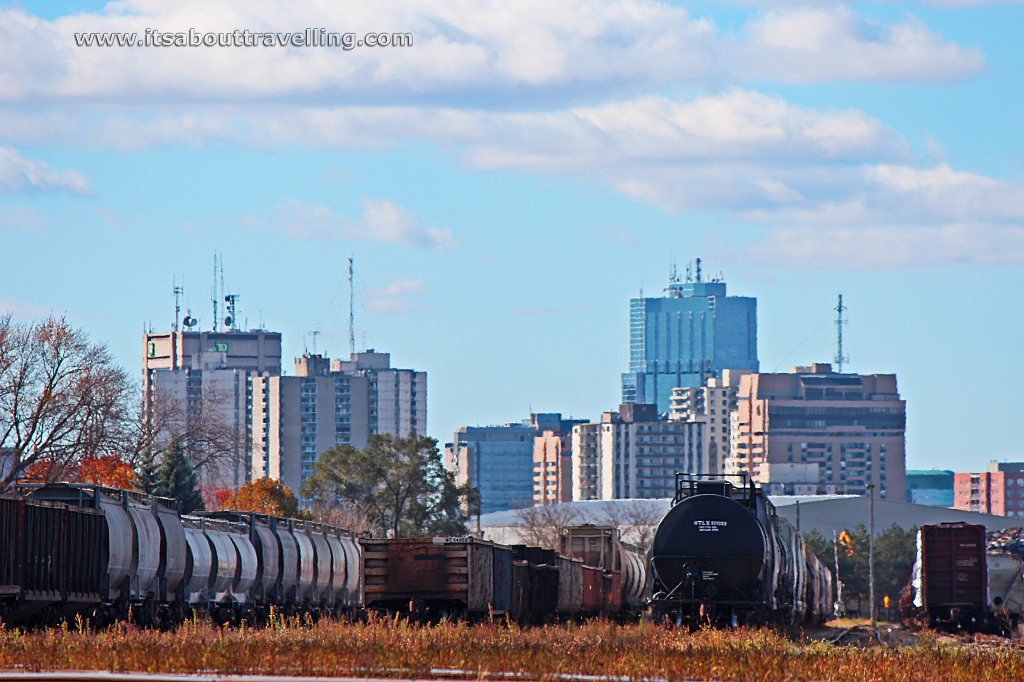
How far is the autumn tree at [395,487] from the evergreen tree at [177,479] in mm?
30686

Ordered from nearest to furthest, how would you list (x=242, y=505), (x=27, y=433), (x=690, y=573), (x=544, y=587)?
(x=690, y=573) < (x=544, y=587) < (x=27, y=433) < (x=242, y=505)

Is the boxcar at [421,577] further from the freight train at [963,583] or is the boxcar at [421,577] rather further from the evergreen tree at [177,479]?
the evergreen tree at [177,479]

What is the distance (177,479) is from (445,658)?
6848cm

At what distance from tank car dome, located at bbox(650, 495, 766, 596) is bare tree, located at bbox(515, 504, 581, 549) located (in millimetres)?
71197

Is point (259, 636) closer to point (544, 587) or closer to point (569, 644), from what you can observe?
point (569, 644)

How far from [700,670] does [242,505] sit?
82.0 m

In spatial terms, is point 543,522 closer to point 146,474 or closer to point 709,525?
point 146,474

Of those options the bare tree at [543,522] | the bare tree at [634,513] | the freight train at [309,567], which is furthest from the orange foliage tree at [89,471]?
the bare tree at [634,513]

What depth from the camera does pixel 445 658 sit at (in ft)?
71.8

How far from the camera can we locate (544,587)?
142 feet

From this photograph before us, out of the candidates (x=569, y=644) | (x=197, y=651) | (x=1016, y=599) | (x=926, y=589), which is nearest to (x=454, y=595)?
(x=569, y=644)

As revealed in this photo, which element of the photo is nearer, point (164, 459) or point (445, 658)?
point (445, 658)

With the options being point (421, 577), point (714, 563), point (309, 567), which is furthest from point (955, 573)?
point (421, 577)

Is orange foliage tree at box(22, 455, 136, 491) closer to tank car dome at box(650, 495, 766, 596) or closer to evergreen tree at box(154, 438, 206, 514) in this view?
evergreen tree at box(154, 438, 206, 514)
